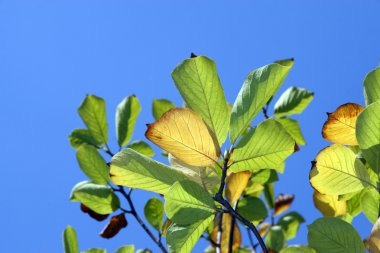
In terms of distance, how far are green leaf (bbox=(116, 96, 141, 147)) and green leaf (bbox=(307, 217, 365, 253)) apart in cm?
104

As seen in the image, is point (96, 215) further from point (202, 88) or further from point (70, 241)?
point (202, 88)

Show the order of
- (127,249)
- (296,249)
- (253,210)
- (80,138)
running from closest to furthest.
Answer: (296,249), (127,249), (253,210), (80,138)

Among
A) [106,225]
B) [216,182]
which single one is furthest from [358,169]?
[106,225]

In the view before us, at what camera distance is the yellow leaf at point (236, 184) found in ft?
4.10

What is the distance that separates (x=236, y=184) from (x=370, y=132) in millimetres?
512

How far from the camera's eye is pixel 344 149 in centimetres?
90

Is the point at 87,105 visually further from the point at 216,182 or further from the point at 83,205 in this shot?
→ the point at 216,182

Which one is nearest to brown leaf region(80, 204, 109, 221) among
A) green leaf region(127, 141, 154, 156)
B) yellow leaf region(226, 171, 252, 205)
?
green leaf region(127, 141, 154, 156)

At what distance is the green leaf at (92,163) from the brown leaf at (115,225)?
0.47 feet

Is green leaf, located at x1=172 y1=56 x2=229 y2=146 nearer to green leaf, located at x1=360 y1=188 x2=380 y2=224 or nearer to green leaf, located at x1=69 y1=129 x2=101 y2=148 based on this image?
green leaf, located at x1=360 y1=188 x2=380 y2=224

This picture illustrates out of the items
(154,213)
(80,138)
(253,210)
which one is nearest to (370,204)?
(253,210)

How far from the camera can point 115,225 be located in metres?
1.68

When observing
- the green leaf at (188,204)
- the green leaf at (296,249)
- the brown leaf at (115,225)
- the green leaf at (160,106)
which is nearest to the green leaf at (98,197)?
the brown leaf at (115,225)

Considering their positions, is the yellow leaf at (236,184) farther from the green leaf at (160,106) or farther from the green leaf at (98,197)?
the green leaf at (98,197)
